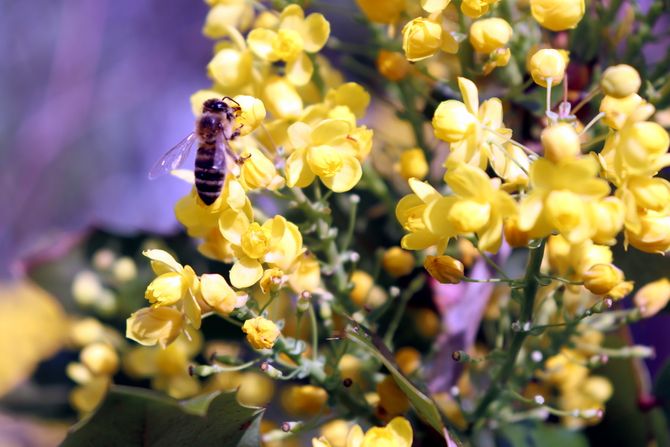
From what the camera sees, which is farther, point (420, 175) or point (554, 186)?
point (420, 175)

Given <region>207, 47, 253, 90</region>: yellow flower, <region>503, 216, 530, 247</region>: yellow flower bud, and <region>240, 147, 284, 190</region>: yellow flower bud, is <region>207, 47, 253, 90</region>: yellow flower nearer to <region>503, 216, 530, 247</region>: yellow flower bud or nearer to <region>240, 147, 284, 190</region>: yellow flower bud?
<region>240, 147, 284, 190</region>: yellow flower bud

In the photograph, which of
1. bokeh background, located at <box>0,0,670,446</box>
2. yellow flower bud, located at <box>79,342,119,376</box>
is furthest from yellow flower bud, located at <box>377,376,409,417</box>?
bokeh background, located at <box>0,0,670,446</box>

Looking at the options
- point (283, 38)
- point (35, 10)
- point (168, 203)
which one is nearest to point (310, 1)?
point (283, 38)

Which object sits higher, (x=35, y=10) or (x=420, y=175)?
(x=420, y=175)

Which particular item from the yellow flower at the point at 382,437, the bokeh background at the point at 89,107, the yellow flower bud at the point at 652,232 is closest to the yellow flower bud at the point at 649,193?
the yellow flower bud at the point at 652,232

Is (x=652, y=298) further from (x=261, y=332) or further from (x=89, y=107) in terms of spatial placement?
(x=89, y=107)

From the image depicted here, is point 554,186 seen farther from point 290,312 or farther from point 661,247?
point 290,312
